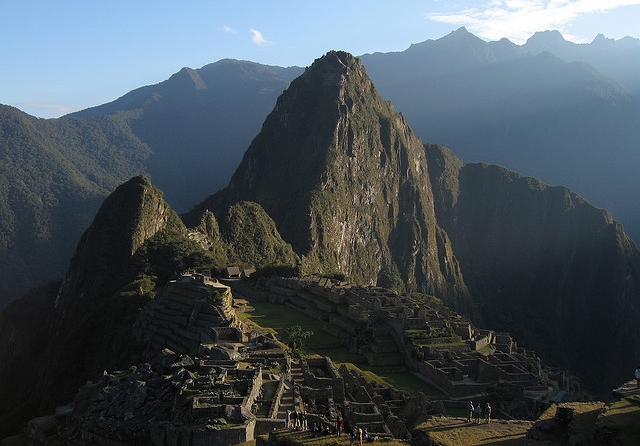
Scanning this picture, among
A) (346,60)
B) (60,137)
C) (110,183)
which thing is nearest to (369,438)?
(346,60)

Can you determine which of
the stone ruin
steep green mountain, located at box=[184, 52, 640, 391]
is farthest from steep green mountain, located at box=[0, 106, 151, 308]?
the stone ruin

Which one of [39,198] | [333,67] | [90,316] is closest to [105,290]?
[90,316]

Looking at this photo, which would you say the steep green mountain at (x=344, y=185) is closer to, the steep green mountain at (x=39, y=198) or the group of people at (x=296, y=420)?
the steep green mountain at (x=39, y=198)

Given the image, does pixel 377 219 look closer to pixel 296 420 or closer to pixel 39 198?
pixel 39 198

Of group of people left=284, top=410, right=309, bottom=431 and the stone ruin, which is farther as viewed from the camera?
the stone ruin

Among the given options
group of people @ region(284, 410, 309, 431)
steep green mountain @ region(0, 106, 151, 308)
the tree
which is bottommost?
group of people @ region(284, 410, 309, 431)

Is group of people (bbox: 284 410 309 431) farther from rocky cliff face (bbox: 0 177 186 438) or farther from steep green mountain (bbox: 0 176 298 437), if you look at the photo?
steep green mountain (bbox: 0 176 298 437)

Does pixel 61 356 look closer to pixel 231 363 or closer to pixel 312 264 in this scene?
pixel 231 363
